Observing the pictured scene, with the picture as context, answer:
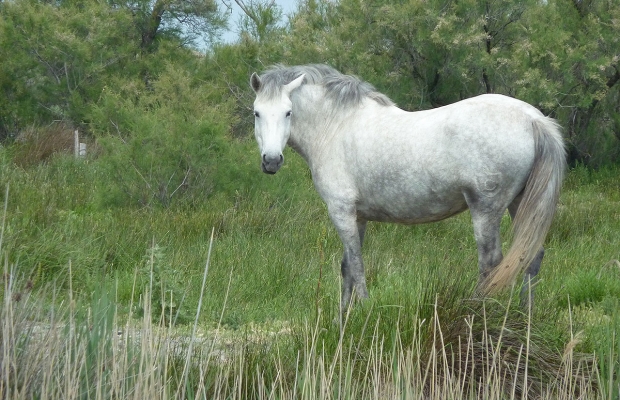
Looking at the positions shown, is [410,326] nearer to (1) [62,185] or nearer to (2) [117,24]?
(1) [62,185]

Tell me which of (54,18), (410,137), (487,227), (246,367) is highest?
(54,18)

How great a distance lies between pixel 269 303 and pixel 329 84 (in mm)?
1713

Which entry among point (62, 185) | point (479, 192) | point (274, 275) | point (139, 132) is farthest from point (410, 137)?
point (62, 185)

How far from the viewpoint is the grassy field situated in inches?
142

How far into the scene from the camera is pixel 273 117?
6.79 metres

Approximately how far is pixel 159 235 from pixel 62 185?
3.85m

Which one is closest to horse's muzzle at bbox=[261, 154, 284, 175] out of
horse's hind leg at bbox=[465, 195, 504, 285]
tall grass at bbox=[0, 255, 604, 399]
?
horse's hind leg at bbox=[465, 195, 504, 285]

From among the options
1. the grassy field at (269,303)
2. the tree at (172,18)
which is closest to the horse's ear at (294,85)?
the grassy field at (269,303)

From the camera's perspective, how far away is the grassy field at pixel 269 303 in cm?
360

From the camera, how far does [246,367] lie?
4.18 m

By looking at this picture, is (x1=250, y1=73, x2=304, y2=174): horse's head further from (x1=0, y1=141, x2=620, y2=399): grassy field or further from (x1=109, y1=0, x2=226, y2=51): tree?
(x1=109, y1=0, x2=226, y2=51): tree

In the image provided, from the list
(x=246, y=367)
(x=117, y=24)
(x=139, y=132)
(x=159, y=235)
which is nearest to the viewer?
(x=246, y=367)

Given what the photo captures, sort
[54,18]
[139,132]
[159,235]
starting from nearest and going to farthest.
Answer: [159,235], [139,132], [54,18]

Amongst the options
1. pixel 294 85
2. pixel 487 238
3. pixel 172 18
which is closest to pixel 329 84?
pixel 294 85
